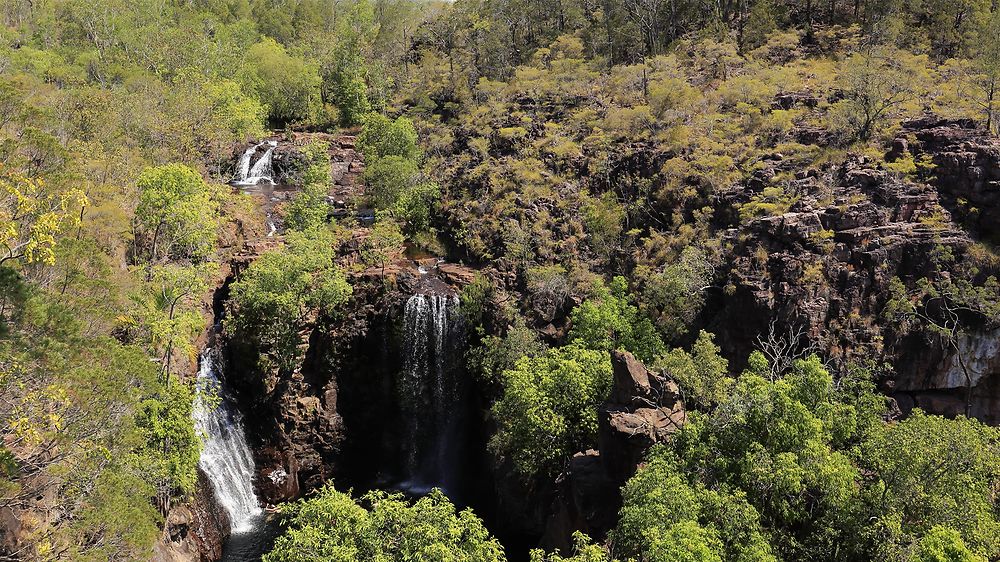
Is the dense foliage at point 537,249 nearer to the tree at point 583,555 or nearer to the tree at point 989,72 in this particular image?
the tree at point 583,555

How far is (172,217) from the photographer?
114ft

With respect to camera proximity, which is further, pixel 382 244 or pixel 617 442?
pixel 382 244

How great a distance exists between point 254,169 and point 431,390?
3273cm

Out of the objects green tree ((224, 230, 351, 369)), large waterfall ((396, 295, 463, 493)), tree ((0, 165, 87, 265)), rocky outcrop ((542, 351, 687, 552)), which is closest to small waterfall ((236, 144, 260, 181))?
green tree ((224, 230, 351, 369))

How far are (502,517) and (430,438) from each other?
8033 mm

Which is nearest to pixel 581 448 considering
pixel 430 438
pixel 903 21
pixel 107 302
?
pixel 430 438

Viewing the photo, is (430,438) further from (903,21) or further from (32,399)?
(903,21)

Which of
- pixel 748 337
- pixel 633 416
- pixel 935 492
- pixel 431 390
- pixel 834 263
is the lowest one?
pixel 431 390

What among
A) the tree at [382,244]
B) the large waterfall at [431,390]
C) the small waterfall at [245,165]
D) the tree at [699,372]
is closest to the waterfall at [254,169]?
the small waterfall at [245,165]

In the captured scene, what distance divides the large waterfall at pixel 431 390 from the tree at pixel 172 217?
1302 cm

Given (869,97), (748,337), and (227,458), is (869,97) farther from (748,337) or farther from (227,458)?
(227,458)

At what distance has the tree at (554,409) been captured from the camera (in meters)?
30.2

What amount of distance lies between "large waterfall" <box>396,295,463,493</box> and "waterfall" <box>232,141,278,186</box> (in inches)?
1111

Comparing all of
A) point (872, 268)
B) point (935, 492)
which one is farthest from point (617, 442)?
point (872, 268)
